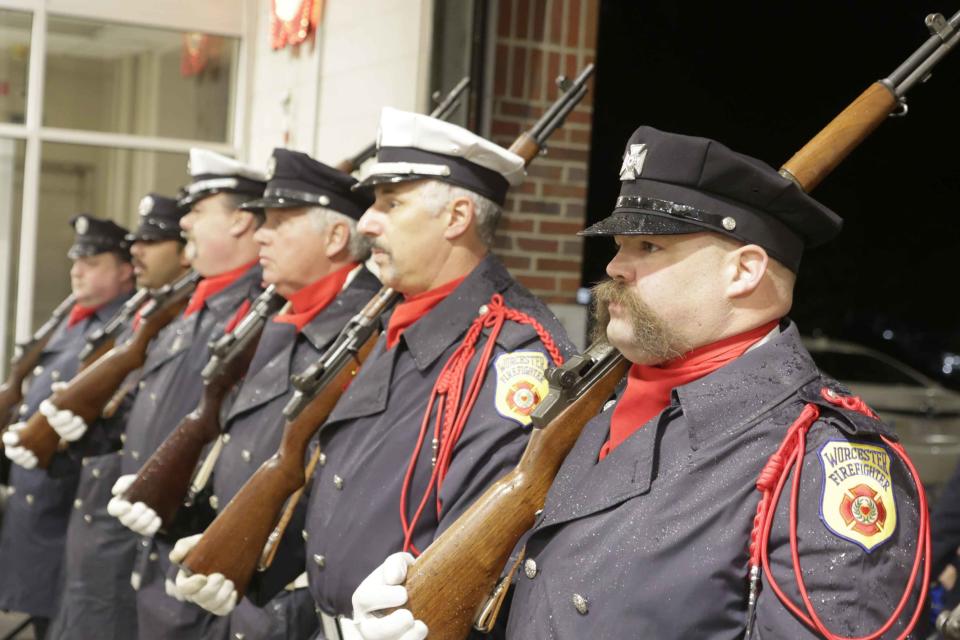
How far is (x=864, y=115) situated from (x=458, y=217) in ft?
3.72

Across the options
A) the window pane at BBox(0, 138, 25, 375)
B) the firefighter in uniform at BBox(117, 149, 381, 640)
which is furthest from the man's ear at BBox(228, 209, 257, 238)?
the window pane at BBox(0, 138, 25, 375)

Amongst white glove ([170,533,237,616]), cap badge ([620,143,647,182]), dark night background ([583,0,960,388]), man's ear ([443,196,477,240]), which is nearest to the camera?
cap badge ([620,143,647,182])

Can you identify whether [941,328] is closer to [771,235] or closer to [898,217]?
[898,217]

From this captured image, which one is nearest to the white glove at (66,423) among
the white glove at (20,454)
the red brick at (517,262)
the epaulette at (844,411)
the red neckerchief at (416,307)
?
the white glove at (20,454)

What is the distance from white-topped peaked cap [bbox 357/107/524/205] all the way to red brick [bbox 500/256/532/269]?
1.69 metres

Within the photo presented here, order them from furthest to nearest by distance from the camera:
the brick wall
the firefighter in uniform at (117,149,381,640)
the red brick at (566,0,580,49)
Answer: the red brick at (566,0,580,49)
the brick wall
the firefighter in uniform at (117,149,381,640)

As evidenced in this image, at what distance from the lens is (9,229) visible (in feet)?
26.8

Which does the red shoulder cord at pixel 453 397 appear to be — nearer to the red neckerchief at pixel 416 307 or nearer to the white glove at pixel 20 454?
the red neckerchief at pixel 416 307

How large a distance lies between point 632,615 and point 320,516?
3.86 feet

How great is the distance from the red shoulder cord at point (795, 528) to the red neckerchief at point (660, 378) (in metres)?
0.22

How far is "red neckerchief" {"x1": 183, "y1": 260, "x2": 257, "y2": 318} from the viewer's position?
4.64 metres

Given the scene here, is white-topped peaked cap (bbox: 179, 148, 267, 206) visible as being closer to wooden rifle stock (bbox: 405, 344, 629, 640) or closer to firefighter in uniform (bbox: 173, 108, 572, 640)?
firefighter in uniform (bbox: 173, 108, 572, 640)

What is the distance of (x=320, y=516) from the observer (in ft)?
9.51

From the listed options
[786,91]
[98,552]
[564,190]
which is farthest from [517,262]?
[786,91]
